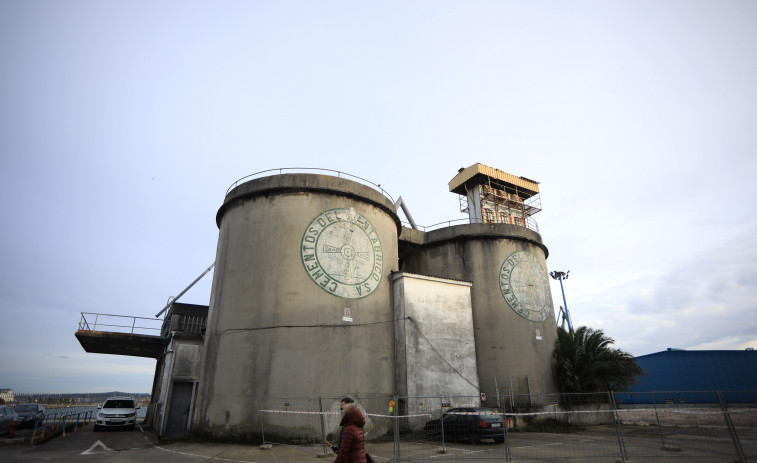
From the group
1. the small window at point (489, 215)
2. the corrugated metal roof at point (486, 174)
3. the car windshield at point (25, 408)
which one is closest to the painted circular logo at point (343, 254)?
the small window at point (489, 215)

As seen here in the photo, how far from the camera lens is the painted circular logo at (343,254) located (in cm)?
1603

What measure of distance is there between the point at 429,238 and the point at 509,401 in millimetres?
9200

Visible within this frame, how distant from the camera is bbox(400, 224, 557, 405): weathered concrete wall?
2030cm

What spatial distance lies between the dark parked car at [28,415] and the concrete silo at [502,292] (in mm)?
20387

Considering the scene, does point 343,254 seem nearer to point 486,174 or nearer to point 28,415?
point 28,415

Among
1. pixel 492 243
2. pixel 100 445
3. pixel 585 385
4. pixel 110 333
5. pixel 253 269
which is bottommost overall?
pixel 100 445

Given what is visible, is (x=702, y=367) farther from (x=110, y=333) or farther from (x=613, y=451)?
(x=110, y=333)

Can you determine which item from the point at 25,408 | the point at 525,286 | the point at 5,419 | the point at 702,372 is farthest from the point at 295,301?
the point at 702,372

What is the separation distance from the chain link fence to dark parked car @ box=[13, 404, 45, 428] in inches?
568

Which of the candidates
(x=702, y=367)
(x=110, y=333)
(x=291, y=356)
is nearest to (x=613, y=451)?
(x=291, y=356)

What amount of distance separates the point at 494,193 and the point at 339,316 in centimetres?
2208

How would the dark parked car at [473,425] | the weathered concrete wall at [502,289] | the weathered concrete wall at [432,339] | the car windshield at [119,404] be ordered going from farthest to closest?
the car windshield at [119,404]
the weathered concrete wall at [502,289]
the weathered concrete wall at [432,339]
the dark parked car at [473,425]

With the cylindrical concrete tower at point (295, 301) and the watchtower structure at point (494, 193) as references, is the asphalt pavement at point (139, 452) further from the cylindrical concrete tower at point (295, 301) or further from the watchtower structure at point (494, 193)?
the watchtower structure at point (494, 193)

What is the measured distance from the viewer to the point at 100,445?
549 inches
